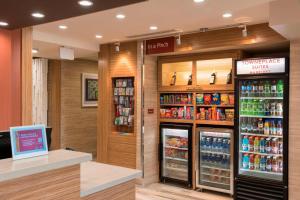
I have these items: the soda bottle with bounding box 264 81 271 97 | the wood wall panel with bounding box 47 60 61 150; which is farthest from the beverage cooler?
the wood wall panel with bounding box 47 60 61 150

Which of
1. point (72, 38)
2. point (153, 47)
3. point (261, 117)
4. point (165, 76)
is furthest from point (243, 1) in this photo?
point (72, 38)

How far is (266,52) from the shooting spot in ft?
16.7


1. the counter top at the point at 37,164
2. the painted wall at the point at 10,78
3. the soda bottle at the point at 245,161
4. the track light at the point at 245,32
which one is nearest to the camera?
the counter top at the point at 37,164

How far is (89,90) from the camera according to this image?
7758 mm

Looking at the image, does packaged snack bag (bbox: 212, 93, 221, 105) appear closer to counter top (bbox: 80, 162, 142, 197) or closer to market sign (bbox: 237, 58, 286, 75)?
market sign (bbox: 237, 58, 286, 75)

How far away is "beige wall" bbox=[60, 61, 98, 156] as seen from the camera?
23.5ft

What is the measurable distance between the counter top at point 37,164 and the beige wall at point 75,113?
206 inches

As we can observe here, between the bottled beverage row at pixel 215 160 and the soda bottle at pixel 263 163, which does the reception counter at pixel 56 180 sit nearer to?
the soda bottle at pixel 263 163

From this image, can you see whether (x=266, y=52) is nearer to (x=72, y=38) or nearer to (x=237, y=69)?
(x=237, y=69)

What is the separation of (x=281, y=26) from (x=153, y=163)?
3485 millimetres

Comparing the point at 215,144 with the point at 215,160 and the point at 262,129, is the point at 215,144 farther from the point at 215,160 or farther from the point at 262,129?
the point at 262,129

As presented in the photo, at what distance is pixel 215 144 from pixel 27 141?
3717mm

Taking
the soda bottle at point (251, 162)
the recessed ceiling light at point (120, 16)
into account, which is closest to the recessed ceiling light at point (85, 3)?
the recessed ceiling light at point (120, 16)

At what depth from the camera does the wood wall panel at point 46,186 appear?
1.63m
